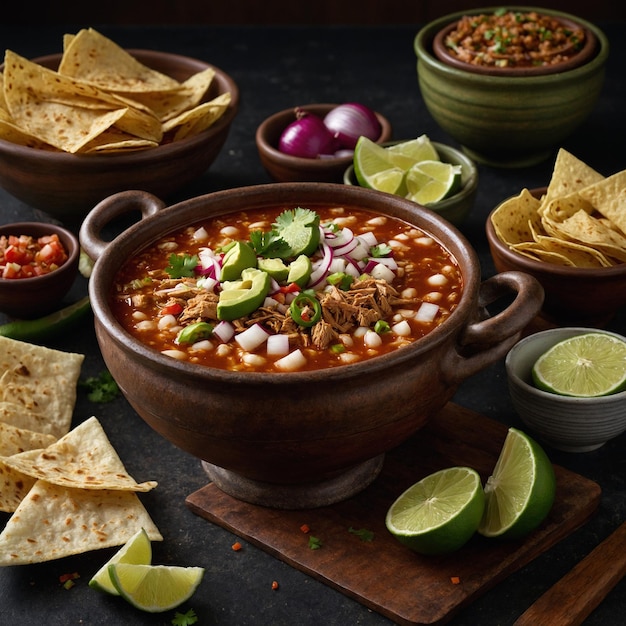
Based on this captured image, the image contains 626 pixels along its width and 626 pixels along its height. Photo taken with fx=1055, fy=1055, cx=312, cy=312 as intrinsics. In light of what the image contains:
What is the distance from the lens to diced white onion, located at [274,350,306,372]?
8.87 ft

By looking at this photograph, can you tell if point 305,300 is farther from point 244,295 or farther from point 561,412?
point 561,412

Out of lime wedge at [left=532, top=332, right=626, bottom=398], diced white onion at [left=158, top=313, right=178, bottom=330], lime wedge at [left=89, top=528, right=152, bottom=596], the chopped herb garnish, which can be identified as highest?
diced white onion at [left=158, top=313, right=178, bottom=330]

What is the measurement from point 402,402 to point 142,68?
2.68m

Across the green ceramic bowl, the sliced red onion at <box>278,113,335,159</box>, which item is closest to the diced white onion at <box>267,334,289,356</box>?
the sliced red onion at <box>278,113,335,159</box>

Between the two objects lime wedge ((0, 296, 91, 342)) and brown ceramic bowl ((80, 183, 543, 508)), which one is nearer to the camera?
brown ceramic bowl ((80, 183, 543, 508))

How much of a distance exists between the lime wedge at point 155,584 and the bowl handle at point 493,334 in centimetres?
87

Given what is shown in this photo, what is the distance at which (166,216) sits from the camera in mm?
3318

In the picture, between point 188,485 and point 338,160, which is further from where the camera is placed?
point 338,160

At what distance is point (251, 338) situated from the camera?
278 cm

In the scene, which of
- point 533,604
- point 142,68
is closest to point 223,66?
point 142,68

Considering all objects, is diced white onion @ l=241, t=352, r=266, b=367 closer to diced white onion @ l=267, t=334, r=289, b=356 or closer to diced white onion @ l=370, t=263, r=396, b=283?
diced white onion @ l=267, t=334, r=289, b=356

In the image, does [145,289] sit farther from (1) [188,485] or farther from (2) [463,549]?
(2) [463,549]

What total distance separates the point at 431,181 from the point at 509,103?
0.72 meters

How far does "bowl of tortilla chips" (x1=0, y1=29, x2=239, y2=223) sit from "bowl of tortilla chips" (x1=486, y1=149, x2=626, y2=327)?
4.49 feet
